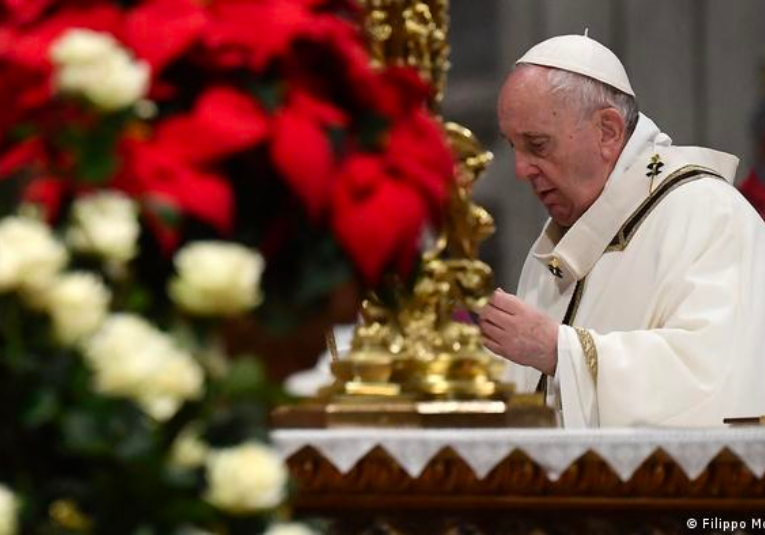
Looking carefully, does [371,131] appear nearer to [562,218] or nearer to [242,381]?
[242,381]

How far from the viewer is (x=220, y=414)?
2150 mm

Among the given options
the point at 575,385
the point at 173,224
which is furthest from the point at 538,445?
the point at 575,385

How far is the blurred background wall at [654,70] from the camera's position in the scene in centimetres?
988

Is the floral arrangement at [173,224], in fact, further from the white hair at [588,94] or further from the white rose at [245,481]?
the white hair at [588,94]

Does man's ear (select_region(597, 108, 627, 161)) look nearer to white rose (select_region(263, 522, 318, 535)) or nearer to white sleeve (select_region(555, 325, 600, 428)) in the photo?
white sleeve (select_region(555, 325, 600, 428))

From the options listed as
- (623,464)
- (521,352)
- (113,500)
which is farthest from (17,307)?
(521,352)

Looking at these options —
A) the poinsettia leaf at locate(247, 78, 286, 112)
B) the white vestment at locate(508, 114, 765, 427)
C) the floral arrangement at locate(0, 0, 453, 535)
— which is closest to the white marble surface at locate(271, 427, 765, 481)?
the floral arrangement at locate(0, 0, 453, 535)

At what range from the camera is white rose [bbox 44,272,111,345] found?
2027 mm

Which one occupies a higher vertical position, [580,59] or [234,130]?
[234,130]

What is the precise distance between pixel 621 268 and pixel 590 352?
0.82 meters

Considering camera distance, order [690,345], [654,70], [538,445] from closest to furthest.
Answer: [538,445]
[690,345]
[654,70]

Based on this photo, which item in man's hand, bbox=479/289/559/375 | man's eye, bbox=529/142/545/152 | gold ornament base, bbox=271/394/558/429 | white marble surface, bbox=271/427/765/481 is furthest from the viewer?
→ man's eye, bbox=529/142/545/152

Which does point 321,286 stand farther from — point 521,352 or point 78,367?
point 521,352

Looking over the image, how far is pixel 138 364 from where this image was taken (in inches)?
78.4
